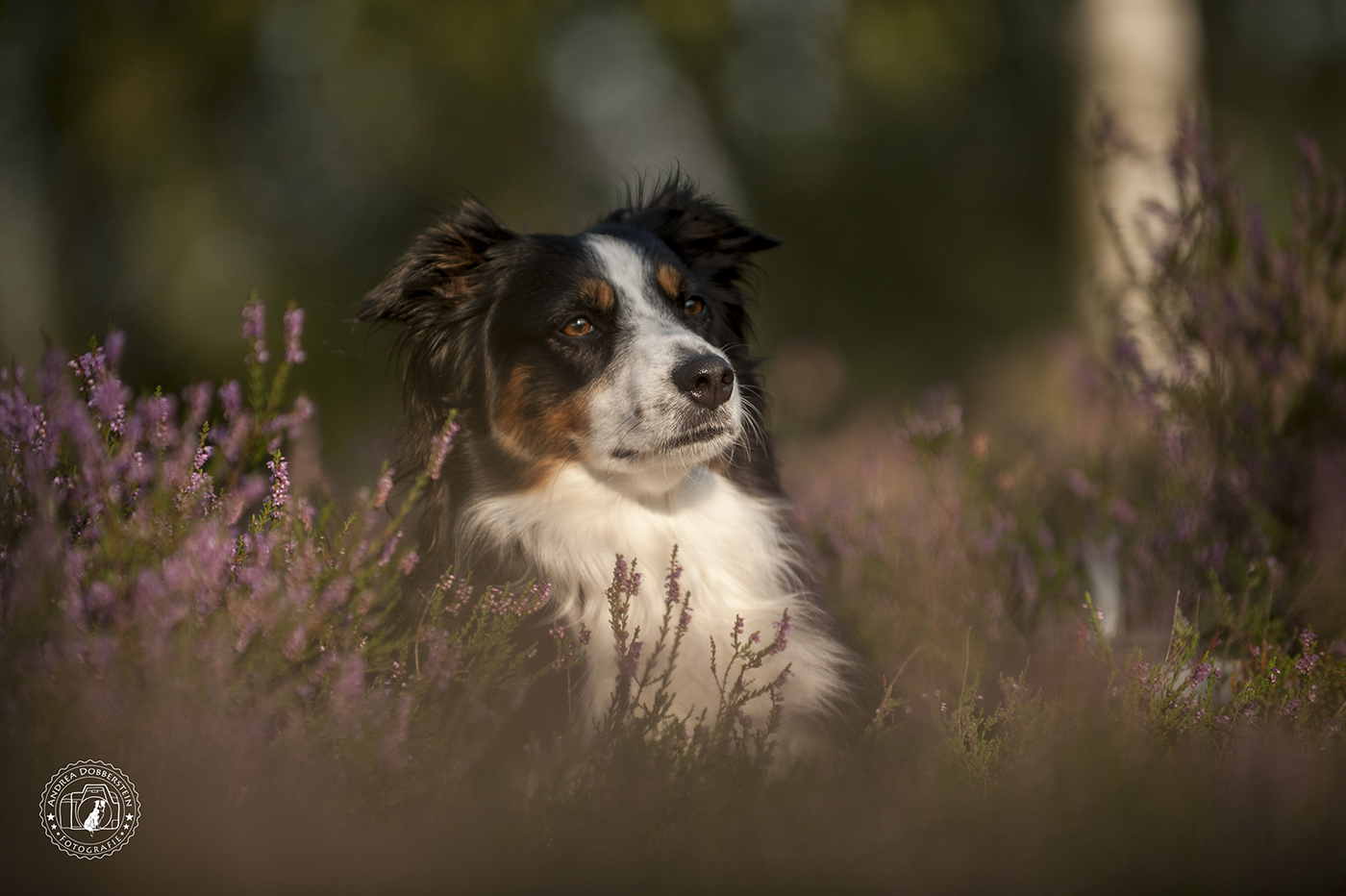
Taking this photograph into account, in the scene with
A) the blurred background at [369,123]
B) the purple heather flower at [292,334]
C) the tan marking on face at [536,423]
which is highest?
the blurred background at [369,123]

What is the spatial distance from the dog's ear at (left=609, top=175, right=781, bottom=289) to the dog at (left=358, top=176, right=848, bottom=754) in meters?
0.28

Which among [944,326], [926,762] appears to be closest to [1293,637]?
[926,762]

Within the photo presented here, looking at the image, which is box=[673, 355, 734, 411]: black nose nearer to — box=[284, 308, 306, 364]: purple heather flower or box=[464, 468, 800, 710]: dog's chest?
box=[464, 468, 800, 710]: dog's chest

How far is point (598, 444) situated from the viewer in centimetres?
369

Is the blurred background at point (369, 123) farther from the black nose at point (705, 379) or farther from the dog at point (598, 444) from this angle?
the black nose at point (705, 379)

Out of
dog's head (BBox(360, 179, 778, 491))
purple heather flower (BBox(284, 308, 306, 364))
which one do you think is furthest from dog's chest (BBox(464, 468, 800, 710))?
purple heather flower (BBox(284, 308, 306, 364))

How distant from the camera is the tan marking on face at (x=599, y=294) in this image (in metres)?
3.88

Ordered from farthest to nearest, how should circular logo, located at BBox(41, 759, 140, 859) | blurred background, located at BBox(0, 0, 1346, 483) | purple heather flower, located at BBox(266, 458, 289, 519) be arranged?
blurred background, located at BBox(0, 0, 1346, 483) < purple heather flower, located at BBox(266, 458, 289, 519) < circular logo, located at BBox(41, 759, 140, 859)

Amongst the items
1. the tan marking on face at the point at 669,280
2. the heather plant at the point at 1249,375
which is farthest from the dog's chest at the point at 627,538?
the heather plant at the point at 1249,375

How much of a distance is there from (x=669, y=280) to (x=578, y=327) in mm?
450

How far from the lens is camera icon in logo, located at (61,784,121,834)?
2205 mm

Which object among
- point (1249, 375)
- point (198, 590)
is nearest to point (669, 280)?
point (198, 590)

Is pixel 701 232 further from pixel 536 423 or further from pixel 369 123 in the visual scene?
pixel 369 123

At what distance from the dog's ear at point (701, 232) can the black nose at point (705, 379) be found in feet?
3.90
